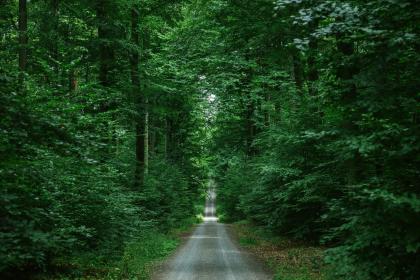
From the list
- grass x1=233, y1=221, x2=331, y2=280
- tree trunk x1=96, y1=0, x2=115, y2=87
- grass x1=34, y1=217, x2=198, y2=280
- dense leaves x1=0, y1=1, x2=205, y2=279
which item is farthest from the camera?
tree trunk x1=96, y1=0, x2=115, y2=87

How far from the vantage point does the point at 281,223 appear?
19.3 metres

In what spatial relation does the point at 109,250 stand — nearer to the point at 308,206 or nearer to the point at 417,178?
the point at 308,206

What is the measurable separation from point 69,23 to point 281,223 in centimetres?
1319

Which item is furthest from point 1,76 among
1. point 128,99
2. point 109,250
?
point 128,99

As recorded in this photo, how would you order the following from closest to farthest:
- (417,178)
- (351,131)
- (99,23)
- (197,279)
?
(417,178), (351,131), (197,279), (99,23)

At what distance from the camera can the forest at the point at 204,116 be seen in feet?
22.0

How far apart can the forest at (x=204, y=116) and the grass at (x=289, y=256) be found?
683mm

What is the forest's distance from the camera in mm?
6695

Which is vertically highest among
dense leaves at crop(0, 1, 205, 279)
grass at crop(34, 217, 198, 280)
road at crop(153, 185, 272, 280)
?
dense leaves at crop(0, 1, 205, 279)

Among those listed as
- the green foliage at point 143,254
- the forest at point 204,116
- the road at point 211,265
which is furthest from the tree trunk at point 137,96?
the road at point 211,265

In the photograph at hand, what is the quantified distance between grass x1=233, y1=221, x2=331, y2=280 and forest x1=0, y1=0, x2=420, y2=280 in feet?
2.24

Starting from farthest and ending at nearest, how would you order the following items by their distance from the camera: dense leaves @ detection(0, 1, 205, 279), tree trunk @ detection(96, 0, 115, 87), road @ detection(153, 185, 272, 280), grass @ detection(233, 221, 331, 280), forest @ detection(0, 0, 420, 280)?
tree trunk @ detection(96, 0, 115, 87), road @ detection(153, 185, 272, 280), grass @ detection(233, 221, 331, 280), dense leaves @ detection(0, 1, 205, 279), forest @ detection(0, 0, 420, 280)

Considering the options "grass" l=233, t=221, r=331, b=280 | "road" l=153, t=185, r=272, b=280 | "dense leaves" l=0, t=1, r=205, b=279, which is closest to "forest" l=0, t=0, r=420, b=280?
"dense leaves" l=0, t=1, r=205, b=279

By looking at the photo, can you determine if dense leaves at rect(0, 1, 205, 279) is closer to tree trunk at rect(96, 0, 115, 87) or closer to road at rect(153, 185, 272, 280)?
tree trunk at rect(96, 0, 115, 87)
